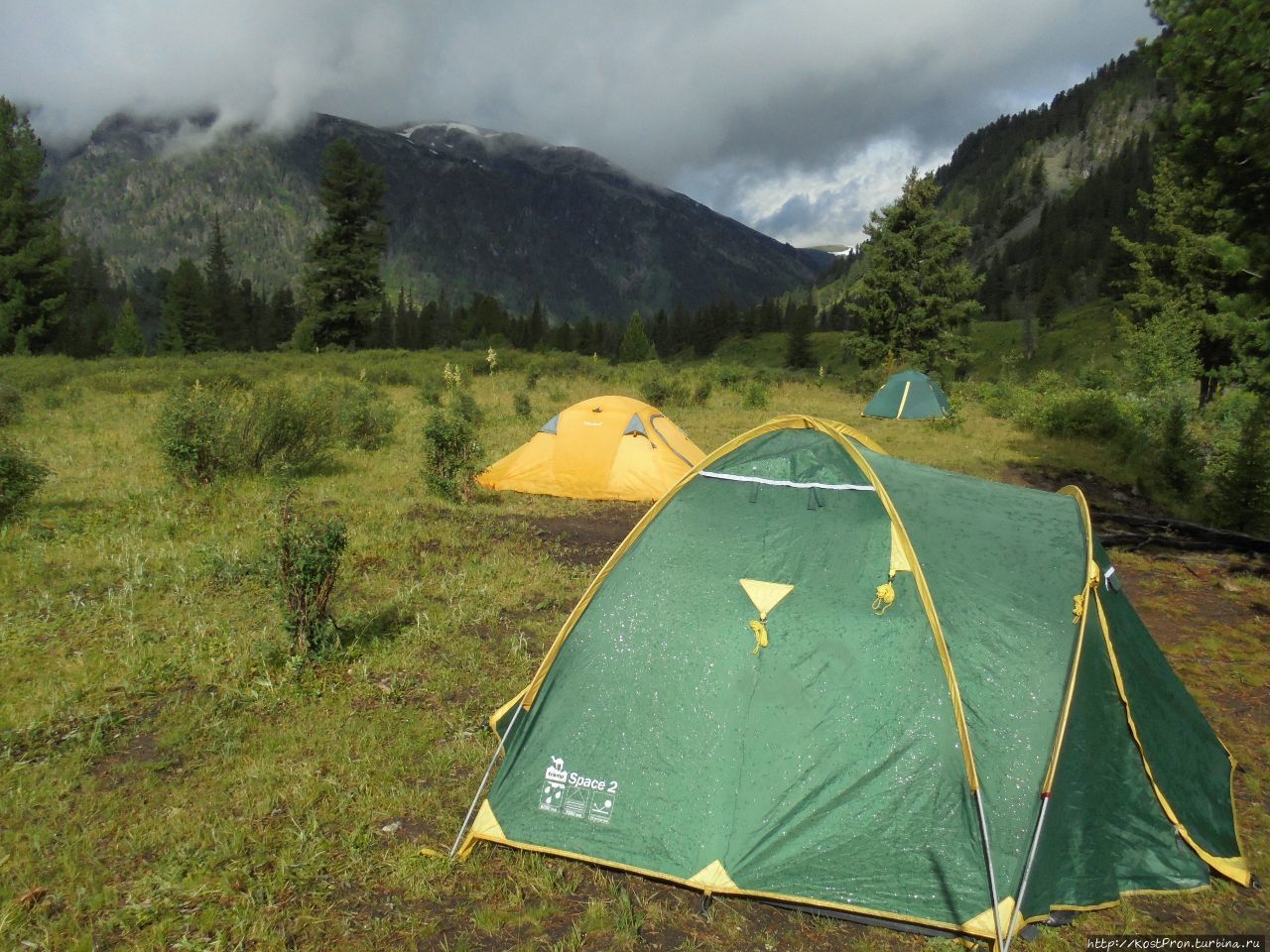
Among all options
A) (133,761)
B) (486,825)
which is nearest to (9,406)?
(133,761)

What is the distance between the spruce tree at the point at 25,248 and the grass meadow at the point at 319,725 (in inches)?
1247

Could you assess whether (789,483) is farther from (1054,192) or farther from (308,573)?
(1054,192)

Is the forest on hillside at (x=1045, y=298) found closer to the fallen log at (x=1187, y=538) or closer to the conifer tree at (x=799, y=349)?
the conifer tree at (x=799, y=349)

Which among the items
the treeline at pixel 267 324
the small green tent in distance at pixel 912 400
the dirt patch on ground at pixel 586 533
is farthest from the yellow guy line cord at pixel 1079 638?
the treeline at pixel 267 324

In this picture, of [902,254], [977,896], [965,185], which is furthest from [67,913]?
[965,185]

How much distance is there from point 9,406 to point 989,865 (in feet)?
54.3

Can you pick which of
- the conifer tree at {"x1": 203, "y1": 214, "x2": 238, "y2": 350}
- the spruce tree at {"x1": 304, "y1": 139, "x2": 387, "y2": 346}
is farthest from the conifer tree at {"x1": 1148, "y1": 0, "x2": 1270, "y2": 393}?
the conifer tree at {"x1": 203, "y1": 214, "x2": 238, "y2": 350}

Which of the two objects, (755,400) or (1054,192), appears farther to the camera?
(1054,192)

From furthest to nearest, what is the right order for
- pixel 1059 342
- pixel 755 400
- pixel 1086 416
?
pixel 1059 342 < pixel 755 400 < pixel 1086 416

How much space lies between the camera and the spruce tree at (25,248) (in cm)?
3291

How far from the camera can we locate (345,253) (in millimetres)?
36969

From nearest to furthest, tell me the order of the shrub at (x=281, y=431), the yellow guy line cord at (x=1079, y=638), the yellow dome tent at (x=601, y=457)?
1. the yellow guy line cord at (x=1079, y=638)
2. the shrub at (x=281, y=431)
3. the yellow dome tent at (x=601, y=457)

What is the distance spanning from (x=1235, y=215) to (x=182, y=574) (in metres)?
11.5

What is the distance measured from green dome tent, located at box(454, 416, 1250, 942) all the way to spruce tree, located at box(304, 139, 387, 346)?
1421 inches
